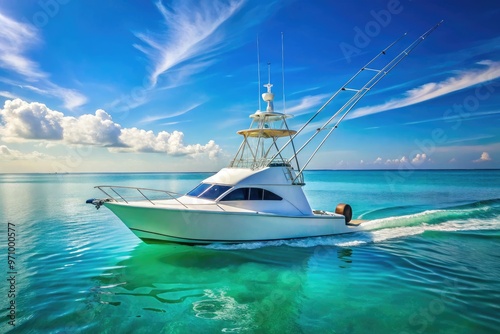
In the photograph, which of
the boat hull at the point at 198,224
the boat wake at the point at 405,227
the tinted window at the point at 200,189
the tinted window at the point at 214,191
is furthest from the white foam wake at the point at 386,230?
the tinted window at the point at 200,189

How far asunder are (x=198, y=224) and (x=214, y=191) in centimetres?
189

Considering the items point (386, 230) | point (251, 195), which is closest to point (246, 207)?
point (251, 195)

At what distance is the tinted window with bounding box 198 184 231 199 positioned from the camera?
36.4 feet

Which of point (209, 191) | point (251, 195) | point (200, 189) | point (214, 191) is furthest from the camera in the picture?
point (200, 189)

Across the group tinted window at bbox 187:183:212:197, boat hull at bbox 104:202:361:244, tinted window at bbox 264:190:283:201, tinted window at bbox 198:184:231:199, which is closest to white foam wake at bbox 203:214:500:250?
boat hull at bbox 104:202:361:244

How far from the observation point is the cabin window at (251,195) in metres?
10.9

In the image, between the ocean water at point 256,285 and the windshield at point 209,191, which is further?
the windshield at point 209,191

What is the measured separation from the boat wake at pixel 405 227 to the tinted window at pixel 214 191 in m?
2.07

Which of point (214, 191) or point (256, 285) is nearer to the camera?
point (256, 285)

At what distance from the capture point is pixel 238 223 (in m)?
10.2

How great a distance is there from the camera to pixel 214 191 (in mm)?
11305

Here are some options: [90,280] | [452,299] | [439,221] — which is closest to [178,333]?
[90,280]

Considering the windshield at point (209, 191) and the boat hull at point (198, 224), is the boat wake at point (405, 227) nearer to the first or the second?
the boat hull at point (198, 224)

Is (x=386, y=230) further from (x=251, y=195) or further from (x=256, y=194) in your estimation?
(x=251, y=195)
